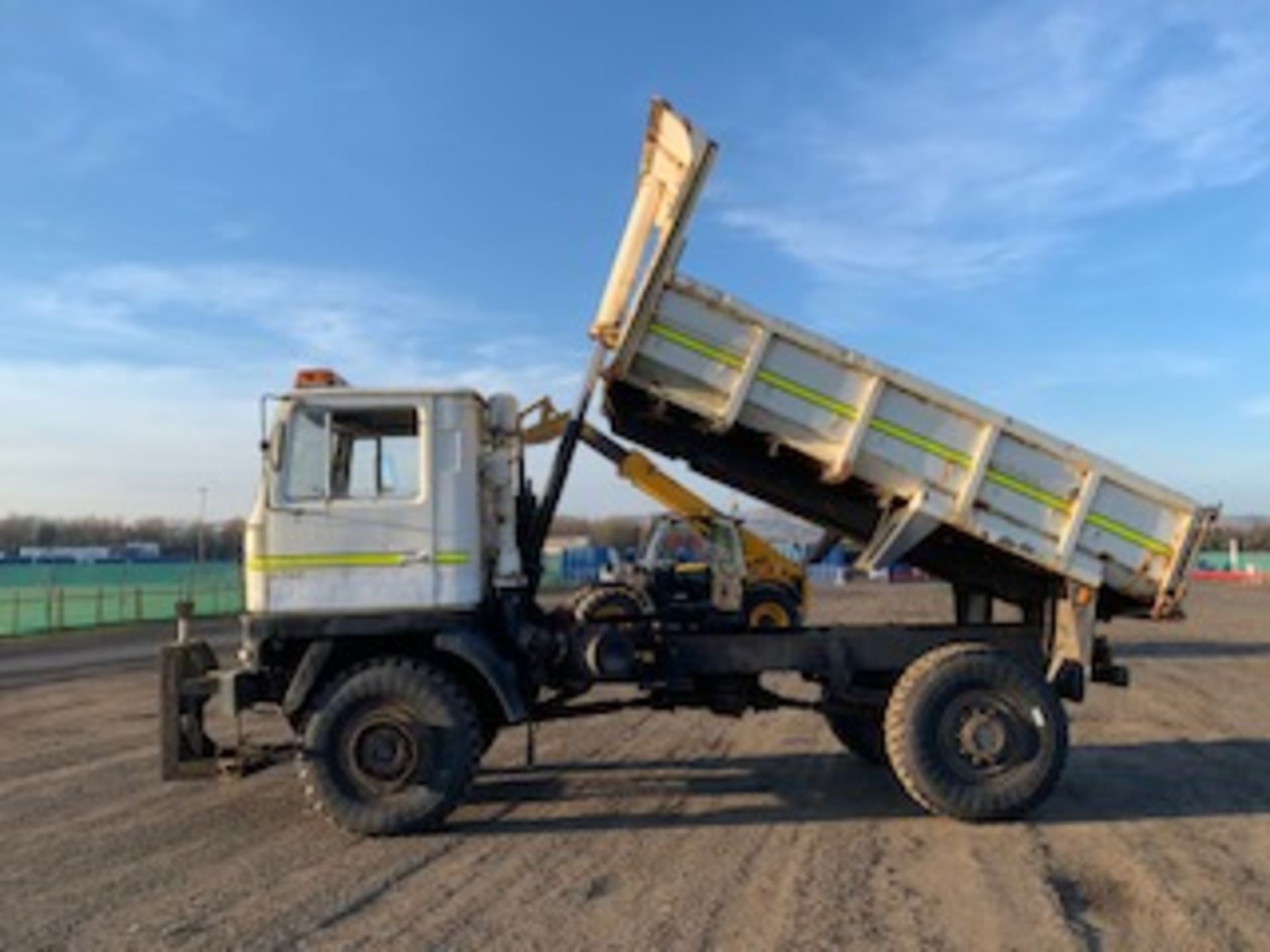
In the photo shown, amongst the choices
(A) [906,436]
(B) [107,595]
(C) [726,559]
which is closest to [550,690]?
(A) [906,436]

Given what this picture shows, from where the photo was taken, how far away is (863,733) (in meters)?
10.7

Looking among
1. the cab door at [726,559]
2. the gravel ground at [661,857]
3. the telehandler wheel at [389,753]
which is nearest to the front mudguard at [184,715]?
the gravel ground at [661,857]

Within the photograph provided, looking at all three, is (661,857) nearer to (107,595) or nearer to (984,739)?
(984,739)

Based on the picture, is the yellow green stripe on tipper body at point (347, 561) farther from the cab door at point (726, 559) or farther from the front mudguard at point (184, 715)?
the cab door at point (726, 559)

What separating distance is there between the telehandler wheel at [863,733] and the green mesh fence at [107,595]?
27144 mm

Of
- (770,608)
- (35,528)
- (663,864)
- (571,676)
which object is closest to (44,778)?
(571,676)

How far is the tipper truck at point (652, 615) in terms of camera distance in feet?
27.4

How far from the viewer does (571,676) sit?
905 centimetres

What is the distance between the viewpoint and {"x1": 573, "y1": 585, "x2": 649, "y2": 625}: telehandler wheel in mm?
9438

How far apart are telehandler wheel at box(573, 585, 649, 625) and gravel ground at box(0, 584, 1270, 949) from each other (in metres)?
1.42

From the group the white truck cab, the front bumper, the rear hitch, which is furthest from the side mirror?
the rear hitch

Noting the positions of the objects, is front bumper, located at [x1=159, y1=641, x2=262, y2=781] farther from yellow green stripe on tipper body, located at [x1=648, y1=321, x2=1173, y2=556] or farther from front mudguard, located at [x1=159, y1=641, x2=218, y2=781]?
yellow green stripe on tipper body, located at [x1=648, y1=321, x2=1173, y2=556]

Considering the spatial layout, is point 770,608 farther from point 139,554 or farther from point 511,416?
point 139,554

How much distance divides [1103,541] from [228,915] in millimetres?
6413
